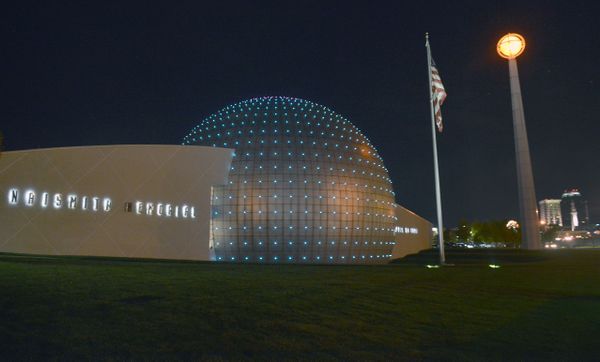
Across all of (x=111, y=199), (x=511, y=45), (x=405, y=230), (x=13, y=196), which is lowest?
(x=405, y=230)

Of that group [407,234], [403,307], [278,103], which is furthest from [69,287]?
[407,234]

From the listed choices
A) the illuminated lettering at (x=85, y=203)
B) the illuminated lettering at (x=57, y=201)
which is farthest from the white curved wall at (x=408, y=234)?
the illuminated lettering at (x=57, y=201)

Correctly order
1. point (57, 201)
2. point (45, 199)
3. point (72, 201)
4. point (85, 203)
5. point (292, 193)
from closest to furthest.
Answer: point (45, 199)
point (57, 201)
point (72, 201)
point (85, 203)
point (292, 193)

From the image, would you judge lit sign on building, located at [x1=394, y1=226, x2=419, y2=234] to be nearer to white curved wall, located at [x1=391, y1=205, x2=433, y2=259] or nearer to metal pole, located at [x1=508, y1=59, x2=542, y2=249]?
white curved wall, located at [x1=391, y1=205, x2=433, y2=259]

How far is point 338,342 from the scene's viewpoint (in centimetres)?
777

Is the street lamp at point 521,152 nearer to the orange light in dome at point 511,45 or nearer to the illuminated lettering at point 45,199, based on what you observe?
the orange light in dome at point 511,45

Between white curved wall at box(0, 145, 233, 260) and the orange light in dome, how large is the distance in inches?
1112

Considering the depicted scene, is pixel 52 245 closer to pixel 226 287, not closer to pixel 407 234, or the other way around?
pixel 226 287

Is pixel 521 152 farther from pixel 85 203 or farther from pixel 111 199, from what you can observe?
pixel 85 203

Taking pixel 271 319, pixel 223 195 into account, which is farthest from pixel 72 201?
pixel 271 319

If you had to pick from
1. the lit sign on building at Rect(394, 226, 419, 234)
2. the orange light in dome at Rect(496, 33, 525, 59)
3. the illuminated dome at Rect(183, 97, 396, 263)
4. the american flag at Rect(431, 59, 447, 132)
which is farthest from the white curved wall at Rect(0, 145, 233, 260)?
the orange light in dome at Rect(496, 33, 525, 59)

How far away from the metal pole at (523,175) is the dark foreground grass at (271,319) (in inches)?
1075

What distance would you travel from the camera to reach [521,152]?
135ft

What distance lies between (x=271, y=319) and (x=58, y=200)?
20.3m
